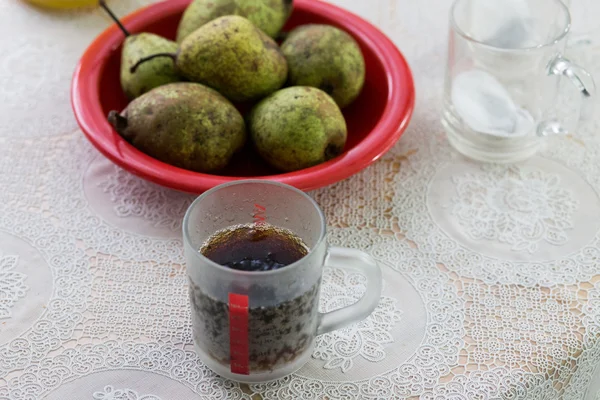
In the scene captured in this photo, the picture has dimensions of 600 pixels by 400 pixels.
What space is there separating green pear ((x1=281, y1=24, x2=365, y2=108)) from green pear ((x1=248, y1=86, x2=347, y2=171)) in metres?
0.05

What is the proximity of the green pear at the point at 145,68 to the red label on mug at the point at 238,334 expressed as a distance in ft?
1.23

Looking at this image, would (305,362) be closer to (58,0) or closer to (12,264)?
(12,264)

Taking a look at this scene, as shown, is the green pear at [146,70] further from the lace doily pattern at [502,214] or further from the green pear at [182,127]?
the lace doily pattern at [502,214]

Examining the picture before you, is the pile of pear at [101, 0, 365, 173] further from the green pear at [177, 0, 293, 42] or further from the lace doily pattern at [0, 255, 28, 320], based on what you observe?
the lace doily pattern at [0, 255, 28, 320]

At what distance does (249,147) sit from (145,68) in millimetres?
147

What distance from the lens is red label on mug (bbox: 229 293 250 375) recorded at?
20.4 inches

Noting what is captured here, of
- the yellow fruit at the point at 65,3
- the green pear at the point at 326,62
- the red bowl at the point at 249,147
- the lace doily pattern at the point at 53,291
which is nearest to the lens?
the lace doily pattern at the point at 53,291

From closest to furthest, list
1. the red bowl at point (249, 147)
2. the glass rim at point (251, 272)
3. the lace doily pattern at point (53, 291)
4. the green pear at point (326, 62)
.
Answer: the glass rim at point (251, 272), the lace doily pattern at point (53, 291), the red bowl at point (249, 147), the green pear at point (326, 62)

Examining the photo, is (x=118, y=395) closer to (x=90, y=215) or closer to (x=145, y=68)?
(x=90, y=215)

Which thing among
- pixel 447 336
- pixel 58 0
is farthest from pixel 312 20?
pixel 447 336

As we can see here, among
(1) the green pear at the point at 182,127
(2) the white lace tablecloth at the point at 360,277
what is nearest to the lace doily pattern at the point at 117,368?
(2) the white lace tablecloth at the point at 360,277

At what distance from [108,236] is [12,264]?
93 mm

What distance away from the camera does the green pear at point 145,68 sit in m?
0.81

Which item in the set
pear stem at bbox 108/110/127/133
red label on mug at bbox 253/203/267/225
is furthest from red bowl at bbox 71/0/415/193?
red label on mug at bbox 253/203/267/225
